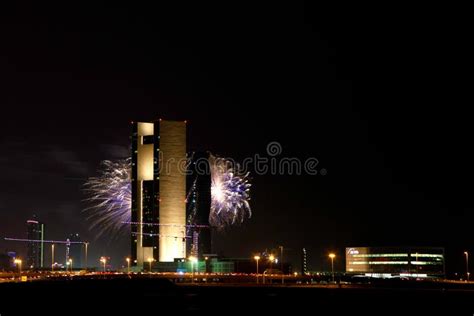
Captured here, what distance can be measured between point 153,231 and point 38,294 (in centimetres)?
12441

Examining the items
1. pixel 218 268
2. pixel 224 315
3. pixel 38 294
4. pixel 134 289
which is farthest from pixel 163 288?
pixel 218 268

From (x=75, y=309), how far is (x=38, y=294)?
13741 millimetres

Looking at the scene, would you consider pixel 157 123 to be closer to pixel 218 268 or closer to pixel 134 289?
pixel 218 268

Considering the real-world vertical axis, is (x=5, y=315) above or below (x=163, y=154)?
below

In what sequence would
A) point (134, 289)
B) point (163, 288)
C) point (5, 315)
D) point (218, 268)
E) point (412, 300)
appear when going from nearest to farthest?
point (5, 315) < point (412, 300) < point (134, 289) < point (163, 288) < point (218, 268)

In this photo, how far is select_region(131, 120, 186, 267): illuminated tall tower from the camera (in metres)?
194

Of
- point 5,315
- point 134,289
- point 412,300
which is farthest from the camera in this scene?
point 134,289

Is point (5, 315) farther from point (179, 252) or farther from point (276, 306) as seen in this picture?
point (179, 252)

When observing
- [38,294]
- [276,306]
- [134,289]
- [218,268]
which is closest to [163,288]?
[134,289]

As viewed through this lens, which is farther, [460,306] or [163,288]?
[163,288]

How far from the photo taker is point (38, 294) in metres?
71.0

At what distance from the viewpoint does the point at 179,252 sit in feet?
636

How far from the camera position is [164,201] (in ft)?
638

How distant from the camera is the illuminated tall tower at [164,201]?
194 m
